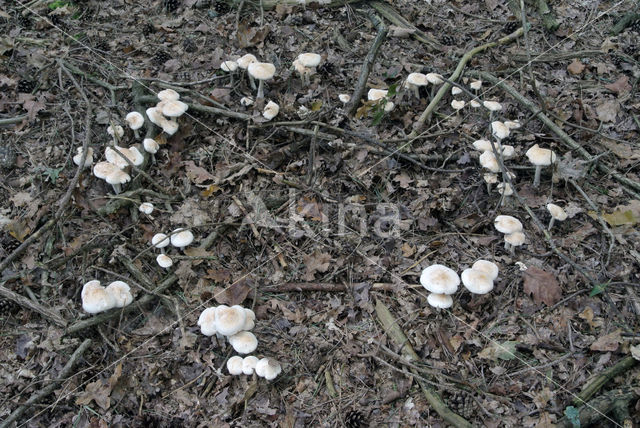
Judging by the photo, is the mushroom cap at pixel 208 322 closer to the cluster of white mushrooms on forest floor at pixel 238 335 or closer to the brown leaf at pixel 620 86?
the cluster of white mushrooms on forest floor at pixel 238 335

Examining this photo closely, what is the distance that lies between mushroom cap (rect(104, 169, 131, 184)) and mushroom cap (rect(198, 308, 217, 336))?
6.55ft

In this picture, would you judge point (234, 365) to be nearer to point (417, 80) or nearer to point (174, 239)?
point (174, 239)

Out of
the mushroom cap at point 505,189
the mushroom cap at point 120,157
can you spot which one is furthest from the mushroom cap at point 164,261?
the mushroom cap at point 505,189

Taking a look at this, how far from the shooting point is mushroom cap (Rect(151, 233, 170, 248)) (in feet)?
15.5

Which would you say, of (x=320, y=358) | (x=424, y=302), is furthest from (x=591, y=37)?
(x=320, y=358)

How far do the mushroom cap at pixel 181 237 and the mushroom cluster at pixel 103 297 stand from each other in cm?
68

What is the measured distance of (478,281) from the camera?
4.01m

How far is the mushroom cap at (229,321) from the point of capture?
3928 mm

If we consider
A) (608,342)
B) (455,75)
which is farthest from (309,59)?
(608,342)

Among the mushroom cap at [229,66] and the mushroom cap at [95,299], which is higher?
the mushroom cap at [229,66]

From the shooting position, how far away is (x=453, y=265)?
4680mm

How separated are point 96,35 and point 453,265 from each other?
7035 mm

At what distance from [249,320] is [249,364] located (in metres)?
0.41

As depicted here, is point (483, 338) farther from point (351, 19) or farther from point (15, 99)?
point (15, 99)
